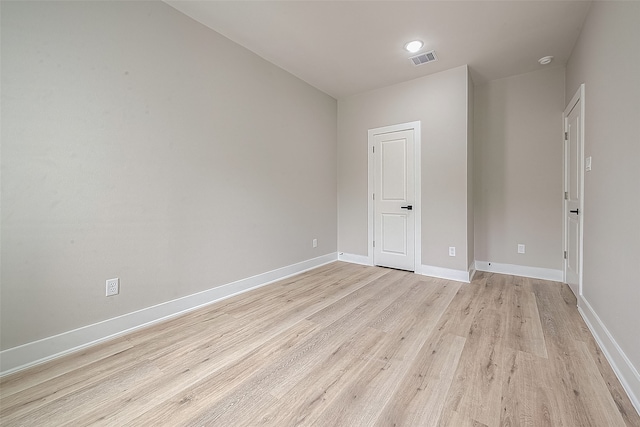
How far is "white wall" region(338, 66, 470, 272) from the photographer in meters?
3.30

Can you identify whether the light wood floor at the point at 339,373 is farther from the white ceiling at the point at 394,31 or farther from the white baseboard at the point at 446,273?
the white ceiling at the point at 394,31

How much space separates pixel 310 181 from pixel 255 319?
2158mm

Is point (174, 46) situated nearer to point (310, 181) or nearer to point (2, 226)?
point (2, 226)

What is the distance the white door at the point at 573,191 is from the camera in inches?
99.2

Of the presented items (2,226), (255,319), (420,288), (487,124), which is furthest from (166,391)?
(487,124)

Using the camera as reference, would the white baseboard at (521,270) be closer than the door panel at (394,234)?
Yes

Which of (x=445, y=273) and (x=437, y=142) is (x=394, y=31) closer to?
(x=437, y=142)

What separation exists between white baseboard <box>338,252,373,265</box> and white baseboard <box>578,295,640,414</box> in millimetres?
2453

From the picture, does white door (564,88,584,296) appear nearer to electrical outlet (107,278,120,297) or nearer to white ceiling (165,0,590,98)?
white ceiling (165,0,590,98)

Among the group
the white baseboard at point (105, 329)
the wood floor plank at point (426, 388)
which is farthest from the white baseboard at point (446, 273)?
the white baseboard at point (105, 329)

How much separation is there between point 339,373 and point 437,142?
3029 millimetres

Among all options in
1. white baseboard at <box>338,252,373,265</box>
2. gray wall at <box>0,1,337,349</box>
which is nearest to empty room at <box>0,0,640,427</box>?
gray wall at <box>0,1,337,349</box>

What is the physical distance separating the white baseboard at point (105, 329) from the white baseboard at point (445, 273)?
2201 millimetres

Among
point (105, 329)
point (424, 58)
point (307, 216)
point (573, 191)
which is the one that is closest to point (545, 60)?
point (424, 58)
